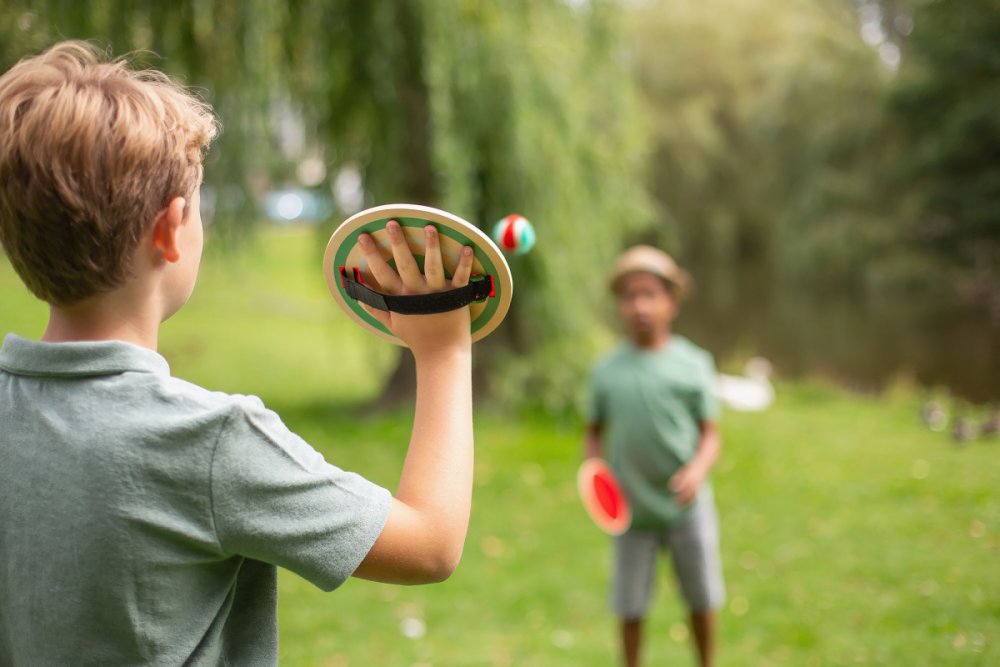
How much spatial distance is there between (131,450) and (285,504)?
7.5 inches

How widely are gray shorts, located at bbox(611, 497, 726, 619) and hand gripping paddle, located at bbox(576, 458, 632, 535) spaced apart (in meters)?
0.09

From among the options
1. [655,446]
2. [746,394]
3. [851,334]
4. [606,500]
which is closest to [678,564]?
[606,500]

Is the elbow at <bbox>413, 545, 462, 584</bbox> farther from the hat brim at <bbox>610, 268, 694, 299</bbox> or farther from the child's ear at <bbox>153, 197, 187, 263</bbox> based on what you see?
the hat brim at <bbox>610, 268, 694, 299</bbox>

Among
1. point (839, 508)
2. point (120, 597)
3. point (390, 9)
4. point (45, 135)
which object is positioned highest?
point (390, 9)

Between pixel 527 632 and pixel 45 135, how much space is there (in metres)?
4.06

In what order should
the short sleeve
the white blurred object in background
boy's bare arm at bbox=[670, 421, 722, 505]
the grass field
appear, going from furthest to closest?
the white blurred object in background
the grass field
boy's bare arm at bbox=[670, 421, 722, 505]
the short sleeve

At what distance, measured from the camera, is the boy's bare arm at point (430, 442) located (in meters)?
1.10

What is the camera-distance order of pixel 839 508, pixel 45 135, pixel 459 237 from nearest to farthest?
pixel 45 135
pixel 459 237
pixel 839 508

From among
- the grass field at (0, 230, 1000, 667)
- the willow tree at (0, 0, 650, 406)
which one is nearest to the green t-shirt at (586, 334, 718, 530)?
the grass field at (0, 230, 1000, 667)

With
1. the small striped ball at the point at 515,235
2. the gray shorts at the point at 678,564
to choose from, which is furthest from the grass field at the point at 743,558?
the small striped ball at the point at 515,235

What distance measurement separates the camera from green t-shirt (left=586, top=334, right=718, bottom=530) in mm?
3736

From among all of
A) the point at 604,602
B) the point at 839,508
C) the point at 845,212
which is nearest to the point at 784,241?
the point at 845,212

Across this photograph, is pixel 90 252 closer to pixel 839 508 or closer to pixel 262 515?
pixel 262 515

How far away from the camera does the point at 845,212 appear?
16.2 meters
